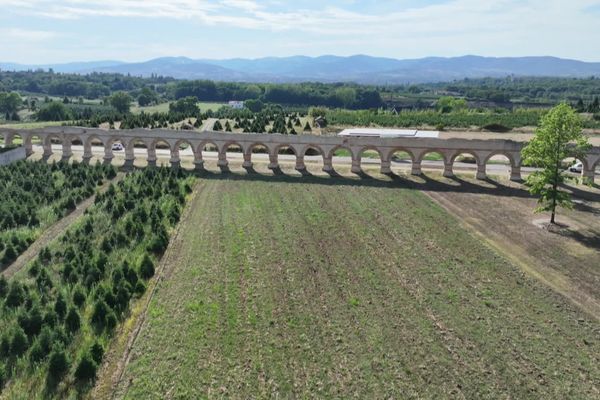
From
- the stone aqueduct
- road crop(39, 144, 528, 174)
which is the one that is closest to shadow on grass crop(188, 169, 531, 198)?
the stone aqueduct

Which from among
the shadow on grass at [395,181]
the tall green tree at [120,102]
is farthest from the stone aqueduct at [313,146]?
the tall green tree at [120,102]

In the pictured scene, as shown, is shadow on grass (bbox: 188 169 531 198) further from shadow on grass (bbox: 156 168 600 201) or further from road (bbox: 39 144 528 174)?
road (bbox: 39 144 528 174)

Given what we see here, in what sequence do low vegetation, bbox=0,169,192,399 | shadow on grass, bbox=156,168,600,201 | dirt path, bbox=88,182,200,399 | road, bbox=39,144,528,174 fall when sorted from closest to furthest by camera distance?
1. dirt path, bbox=88,182,200,399
2. low vegetation, bbox=0,169,192,399
3. shadow on grass, bbox=156,168,600,201
4. road, bbox=39,144,528,174

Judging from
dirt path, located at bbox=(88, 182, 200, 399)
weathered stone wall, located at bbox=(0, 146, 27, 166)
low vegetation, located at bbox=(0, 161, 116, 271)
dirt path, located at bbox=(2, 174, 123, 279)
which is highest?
weathered stone wall, located at bbox=(0, 146, 27, 166)

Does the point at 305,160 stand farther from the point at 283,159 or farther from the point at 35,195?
the point at 35,195

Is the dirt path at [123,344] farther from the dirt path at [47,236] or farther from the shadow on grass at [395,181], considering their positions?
the shadow on grass at [395,181]

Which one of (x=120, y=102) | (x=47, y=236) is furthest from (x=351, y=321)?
(x=120, y=102)

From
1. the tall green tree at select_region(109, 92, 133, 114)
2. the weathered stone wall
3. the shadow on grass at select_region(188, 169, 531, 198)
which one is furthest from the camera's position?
the tall green tree at select_region(109, 92, 133, 114)

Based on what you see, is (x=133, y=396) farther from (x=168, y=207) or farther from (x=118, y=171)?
(x=118, y=171)
